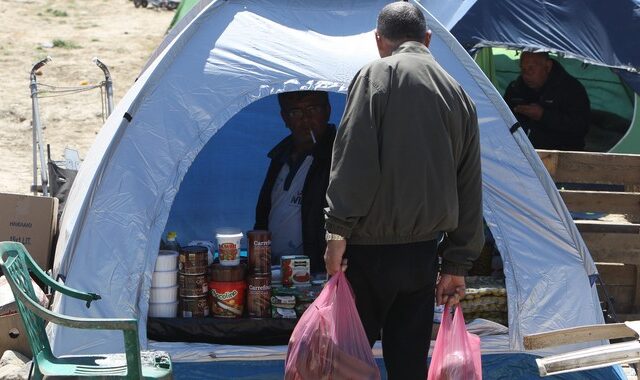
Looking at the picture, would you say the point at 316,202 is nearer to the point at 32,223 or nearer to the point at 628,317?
the point at 32,223

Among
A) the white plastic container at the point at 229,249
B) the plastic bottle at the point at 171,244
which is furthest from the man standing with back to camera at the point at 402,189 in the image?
the plastic bottle at the point at 171,244

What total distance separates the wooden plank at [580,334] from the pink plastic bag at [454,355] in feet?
1.95

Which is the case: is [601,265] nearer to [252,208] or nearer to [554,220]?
[554,220]

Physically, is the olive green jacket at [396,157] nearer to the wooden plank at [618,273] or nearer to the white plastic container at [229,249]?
the white plastic container at [229,249]

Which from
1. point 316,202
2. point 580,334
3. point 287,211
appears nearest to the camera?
point 580,334

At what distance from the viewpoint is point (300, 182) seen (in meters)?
5.59

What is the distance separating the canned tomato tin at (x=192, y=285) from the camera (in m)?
4.65

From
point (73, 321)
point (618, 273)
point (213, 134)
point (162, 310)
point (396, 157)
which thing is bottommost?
point (618, 273)

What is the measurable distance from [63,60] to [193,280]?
10992 mm

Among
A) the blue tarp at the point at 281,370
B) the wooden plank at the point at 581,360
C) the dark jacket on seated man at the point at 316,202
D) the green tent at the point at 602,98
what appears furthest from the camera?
the green tent at the point at 602,98

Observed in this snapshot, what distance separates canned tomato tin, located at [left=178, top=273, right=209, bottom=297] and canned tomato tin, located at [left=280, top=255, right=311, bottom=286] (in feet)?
1.31

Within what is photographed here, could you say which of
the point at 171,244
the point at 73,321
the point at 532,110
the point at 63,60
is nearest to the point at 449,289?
the point at 73,321

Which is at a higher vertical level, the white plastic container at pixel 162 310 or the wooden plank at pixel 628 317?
the white plastic container at pixel 162 310

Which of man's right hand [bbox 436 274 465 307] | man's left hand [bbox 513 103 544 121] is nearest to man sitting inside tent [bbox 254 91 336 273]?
man's right hand [bbox 436 274 465 307]
